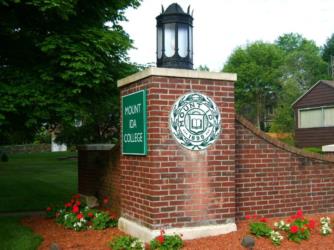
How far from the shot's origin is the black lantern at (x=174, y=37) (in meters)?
6.35

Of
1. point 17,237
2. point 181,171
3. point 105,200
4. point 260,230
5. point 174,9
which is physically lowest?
point 17,237

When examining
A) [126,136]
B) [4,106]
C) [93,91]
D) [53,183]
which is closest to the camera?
[126,136]

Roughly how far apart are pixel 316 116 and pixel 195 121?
2031 cm

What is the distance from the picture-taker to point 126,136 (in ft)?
23.2

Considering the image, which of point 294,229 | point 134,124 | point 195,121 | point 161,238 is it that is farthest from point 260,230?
point 134,124

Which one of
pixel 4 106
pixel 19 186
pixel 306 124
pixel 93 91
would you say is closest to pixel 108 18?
pixel 93 91

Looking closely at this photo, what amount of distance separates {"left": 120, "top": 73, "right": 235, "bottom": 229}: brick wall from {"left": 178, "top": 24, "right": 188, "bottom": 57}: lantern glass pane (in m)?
0.45

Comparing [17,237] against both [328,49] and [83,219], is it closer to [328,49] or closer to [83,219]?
[83,219]

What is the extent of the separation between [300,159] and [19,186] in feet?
34.1

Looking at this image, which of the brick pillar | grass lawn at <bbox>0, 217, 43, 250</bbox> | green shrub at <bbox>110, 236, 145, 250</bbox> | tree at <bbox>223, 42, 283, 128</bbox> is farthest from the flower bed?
tree at <bbox>223, 42, 283, 128</bbox>

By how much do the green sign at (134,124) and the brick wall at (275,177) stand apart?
1.64m

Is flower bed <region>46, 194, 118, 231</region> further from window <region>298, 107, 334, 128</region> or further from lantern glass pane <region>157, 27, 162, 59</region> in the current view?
window <region>298, 107, 334, 128</region>

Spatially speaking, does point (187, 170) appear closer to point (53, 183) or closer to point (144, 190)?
point (144, 190)

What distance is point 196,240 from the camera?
6.16 meters
